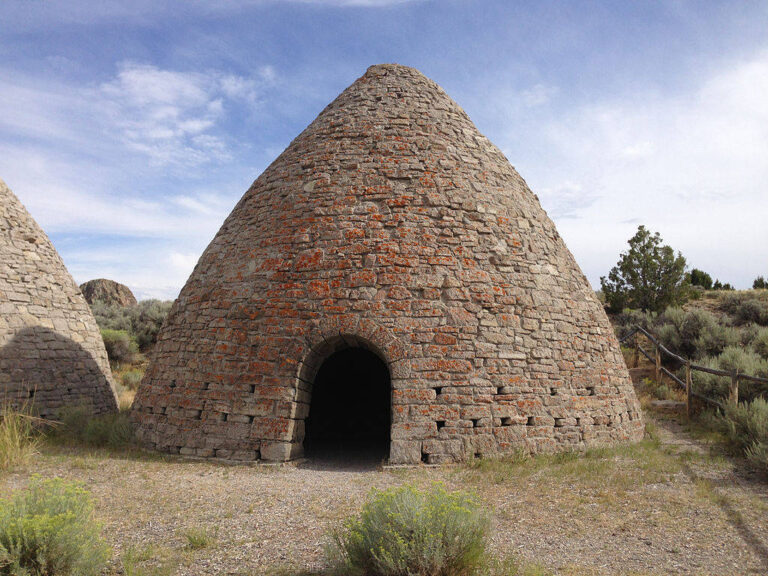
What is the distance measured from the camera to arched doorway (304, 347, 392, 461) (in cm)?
937

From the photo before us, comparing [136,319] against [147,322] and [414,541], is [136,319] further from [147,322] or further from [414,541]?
[414,541]

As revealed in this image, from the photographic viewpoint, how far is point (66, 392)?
962 cm

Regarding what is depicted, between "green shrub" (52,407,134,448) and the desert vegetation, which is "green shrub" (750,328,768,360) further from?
the desert vegetation

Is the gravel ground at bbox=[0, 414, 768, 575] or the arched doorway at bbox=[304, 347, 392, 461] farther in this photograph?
the arched doorway at bbox=[304, 347, 392, 461]

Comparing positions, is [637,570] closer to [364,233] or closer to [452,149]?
[364,233]

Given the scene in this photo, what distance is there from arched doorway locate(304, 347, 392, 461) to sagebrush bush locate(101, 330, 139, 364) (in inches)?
441

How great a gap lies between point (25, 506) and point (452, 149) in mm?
6535

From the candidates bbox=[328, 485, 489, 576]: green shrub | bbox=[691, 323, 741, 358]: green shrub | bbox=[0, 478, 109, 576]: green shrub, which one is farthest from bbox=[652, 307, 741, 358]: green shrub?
bbox=[0, 478, 109, 576]: green shrub

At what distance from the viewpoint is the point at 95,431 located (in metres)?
7.69

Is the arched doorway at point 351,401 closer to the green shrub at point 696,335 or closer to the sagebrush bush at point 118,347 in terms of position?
the green shrub at point 696,335

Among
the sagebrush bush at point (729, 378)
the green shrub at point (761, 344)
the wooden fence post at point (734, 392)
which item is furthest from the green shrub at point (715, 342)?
the wooden fence post at point (734, 392)

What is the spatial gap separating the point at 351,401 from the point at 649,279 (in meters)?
16.5

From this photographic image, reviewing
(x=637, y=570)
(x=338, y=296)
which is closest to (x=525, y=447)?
(x=637, y=570)

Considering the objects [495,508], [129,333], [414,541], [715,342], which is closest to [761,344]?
[715,342]
